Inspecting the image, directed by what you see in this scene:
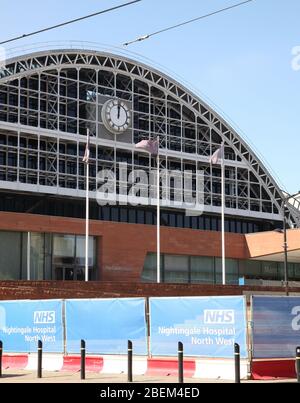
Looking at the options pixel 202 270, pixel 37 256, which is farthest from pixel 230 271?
pixel 37 256

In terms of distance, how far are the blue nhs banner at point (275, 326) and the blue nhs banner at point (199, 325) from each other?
0.37m

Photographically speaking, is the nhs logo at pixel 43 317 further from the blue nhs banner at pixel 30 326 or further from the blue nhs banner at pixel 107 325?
the blue nhs banner at pixel 107 325

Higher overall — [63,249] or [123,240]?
[123,240]

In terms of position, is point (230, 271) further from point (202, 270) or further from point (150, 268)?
point (150, 268)

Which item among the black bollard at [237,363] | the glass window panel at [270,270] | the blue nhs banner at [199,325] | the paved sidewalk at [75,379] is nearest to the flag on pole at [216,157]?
the glass window panel at [270,270]

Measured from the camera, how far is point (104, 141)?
63.5m

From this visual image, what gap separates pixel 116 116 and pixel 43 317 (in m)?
42.9

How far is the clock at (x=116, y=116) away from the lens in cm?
6350

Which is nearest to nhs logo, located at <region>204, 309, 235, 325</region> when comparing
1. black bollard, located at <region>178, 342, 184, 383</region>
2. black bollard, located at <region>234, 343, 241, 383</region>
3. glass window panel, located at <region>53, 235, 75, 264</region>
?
black bollard, located at <region>234, 343, 241, 383</region>

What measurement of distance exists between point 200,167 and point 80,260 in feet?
61.5

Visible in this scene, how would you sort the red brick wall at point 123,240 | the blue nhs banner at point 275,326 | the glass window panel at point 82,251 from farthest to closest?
the glass window panel at point 82,251
the red brick wall at point 123,240
the blue nhs banner at point 275,326

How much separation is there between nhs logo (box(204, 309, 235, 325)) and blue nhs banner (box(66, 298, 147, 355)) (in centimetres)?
221

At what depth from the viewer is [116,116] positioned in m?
64.2
